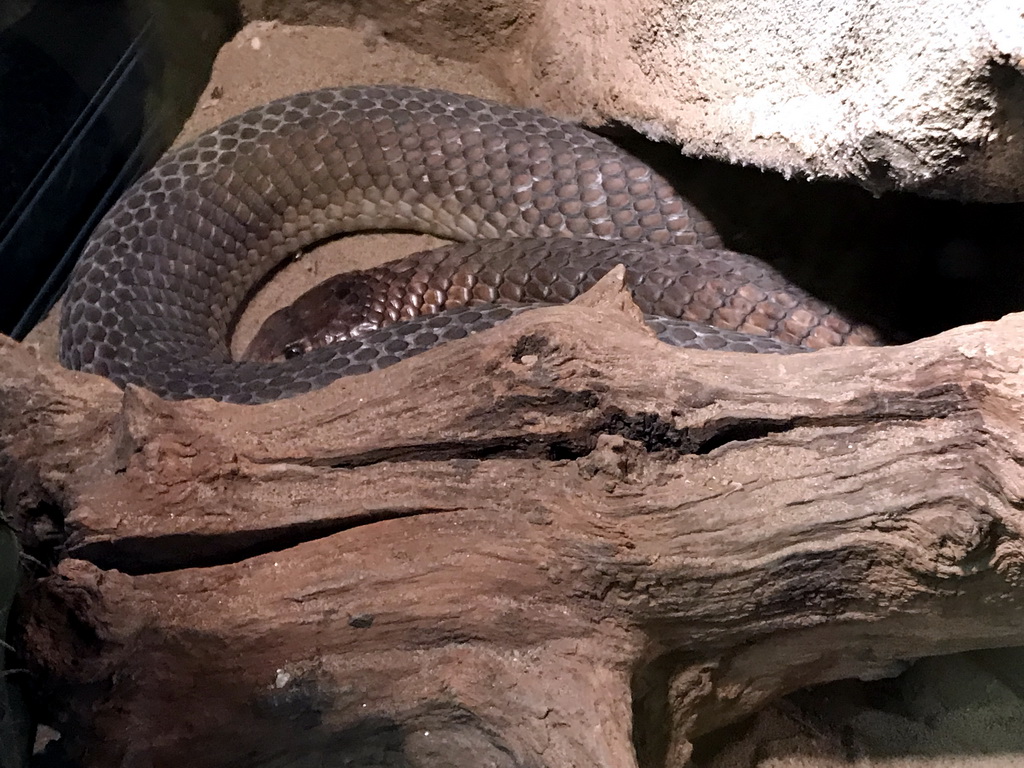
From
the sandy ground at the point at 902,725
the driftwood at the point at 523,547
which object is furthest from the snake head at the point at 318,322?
the sandy ground at the point at 902,725

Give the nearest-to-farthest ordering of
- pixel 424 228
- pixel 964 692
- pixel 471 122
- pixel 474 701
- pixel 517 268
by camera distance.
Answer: pixel 474 701 < pixel 964 692 < pixel 517 268 < pixel 471 122 < pixel 424 228

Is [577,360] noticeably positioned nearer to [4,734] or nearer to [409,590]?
[409,590]

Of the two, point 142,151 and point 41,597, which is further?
point 142,151

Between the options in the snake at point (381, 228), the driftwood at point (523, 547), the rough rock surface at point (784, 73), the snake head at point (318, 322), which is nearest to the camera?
the driftwood at point (523, 547)

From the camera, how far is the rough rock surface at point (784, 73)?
3.72ft

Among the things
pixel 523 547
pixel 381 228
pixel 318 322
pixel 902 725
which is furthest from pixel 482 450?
pixel 381 228

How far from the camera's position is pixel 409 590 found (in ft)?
3.32

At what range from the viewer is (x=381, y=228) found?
2539mm

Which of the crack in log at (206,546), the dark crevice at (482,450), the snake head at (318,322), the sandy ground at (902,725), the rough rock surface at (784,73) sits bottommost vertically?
the sandy ground at (902,725)

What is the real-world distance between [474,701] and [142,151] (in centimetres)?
210

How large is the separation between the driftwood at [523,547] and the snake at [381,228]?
2.16ft

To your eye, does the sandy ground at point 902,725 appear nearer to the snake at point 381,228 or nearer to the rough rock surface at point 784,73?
the snake at point 381,228

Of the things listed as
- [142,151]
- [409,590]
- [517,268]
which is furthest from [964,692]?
[142,151]

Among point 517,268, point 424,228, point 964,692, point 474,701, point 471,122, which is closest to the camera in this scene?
point 474,701
